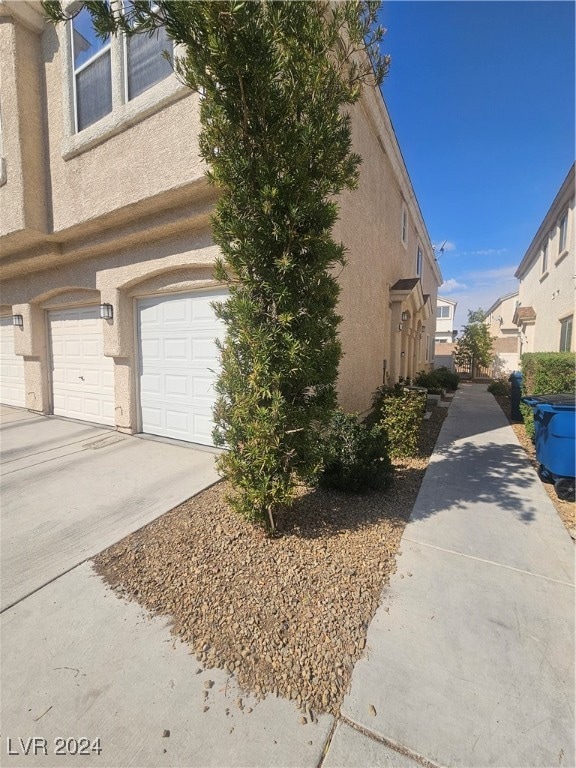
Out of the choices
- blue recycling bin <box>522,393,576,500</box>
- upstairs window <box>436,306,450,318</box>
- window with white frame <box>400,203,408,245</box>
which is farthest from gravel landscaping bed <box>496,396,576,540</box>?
upstairs window <box>436,306,450,318</box>

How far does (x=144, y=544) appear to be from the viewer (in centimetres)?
322

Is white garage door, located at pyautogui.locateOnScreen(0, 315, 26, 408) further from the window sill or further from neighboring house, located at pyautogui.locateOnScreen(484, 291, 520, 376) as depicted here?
neighboring house, located at pyautogui.locateOnScreen(484, 291, 520, 376)

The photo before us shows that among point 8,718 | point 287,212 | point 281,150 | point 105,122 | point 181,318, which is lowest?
point 8,718

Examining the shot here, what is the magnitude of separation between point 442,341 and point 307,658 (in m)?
42.9

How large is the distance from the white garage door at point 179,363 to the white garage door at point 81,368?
1.27 meters

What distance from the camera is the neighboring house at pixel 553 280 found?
10.5 metres

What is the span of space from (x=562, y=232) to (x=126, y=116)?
13.9 metres

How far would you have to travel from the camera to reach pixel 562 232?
462 inches

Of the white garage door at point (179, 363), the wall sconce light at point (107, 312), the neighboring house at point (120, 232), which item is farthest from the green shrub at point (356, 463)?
the wall sconce light at point (107, 312)

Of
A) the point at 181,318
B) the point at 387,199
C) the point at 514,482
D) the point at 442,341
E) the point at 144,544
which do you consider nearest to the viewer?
the point at 144,544

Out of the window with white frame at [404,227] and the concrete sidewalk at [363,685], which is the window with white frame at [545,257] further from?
the concrete sidewalk at [363,685]

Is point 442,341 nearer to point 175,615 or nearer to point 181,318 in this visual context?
point 181,318

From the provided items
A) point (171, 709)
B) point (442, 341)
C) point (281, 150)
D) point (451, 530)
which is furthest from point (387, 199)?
point (442, 341)

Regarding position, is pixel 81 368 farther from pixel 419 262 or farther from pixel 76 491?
pixel 419 262
